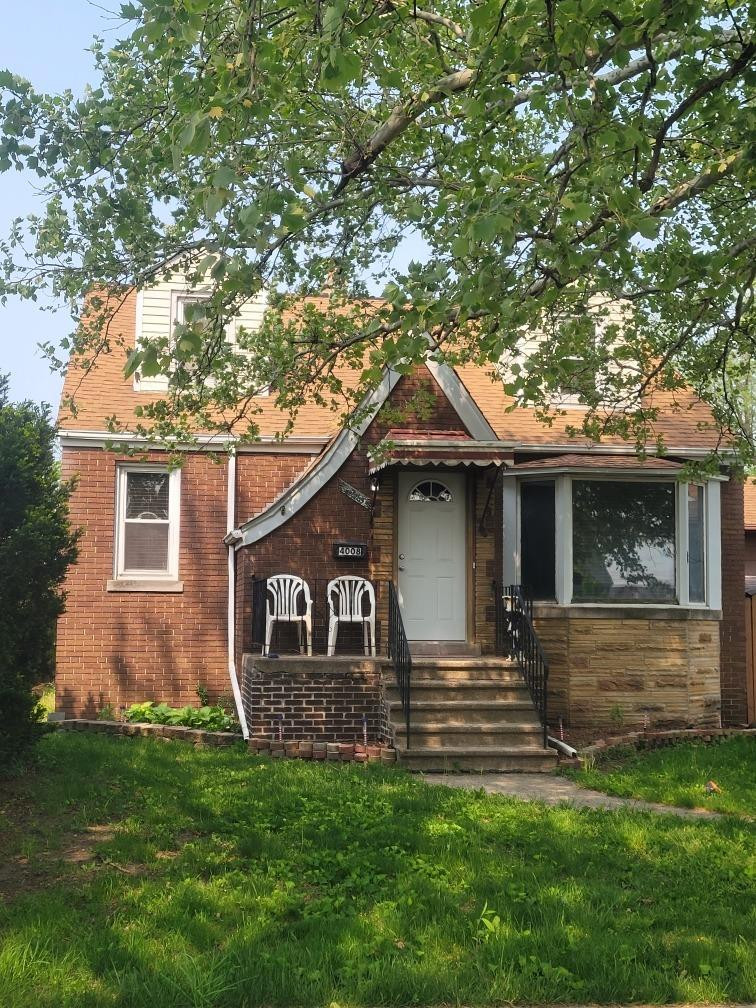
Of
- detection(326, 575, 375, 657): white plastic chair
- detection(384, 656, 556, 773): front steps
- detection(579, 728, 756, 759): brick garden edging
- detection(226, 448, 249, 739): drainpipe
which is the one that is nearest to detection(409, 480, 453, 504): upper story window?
detection(326, 575, 375, 657): white plastic chair

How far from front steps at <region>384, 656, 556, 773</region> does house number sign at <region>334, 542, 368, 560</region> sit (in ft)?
5.83

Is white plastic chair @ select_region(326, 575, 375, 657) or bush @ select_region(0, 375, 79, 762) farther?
white plastic chair @ select_region(326, 575, 375, 657)

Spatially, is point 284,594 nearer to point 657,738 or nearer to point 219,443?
point 219,443

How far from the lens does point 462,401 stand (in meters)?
13.0

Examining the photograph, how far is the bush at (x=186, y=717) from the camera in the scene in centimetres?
1273

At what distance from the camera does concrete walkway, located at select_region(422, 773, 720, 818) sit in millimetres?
8617

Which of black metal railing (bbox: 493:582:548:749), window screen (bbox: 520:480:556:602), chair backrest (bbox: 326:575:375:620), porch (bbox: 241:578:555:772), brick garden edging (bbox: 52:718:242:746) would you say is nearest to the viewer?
porch (bbox: 241:578:555:772)

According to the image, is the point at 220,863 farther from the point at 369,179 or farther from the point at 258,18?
the point at 369,179

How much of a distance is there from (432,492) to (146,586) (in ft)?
14.3

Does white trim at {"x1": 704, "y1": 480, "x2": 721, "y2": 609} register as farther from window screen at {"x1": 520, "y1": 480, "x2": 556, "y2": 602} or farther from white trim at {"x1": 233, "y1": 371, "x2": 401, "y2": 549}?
white trim at {"x1": 233, "y1": 371, "x2": 401, "y2": 549}

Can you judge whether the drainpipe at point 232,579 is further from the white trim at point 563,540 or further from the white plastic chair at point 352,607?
the white trim at point 563,540

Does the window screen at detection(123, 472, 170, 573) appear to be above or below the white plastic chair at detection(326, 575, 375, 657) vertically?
above

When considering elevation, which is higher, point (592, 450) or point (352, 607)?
point (592, 450)

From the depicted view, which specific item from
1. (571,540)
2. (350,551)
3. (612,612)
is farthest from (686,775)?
(350,551)
